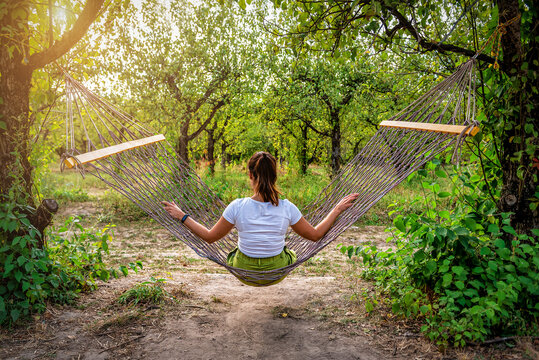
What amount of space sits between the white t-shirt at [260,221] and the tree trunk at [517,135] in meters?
1.27

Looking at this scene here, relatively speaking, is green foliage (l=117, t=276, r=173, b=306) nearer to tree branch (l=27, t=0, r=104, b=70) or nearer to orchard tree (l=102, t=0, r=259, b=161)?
tree branch (l=27, t=0, r=104, b=70)

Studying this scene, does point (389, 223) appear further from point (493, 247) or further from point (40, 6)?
point (40, 6)

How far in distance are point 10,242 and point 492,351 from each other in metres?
2.79

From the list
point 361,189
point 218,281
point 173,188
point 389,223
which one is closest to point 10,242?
point 173,188

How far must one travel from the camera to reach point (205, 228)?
226 cm

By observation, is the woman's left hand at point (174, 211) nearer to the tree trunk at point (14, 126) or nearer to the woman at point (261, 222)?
the woman at point (261, 222)

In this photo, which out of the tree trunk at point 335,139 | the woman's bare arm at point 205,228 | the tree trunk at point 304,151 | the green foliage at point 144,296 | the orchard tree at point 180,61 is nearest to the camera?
the woman's bare arm at point 205,228

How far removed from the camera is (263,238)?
86.7 inches

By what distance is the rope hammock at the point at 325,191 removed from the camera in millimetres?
2139

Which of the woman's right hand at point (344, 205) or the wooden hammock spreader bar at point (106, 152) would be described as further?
the woman's right hand at point (344, 205)

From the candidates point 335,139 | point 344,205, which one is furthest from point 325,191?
point 335,139

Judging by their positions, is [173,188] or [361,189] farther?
[173,188]

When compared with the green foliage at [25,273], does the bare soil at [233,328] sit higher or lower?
lower

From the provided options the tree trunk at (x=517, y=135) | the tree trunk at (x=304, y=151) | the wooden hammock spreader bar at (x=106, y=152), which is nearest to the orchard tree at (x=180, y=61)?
the tree trunk at (x=304, y=151)
